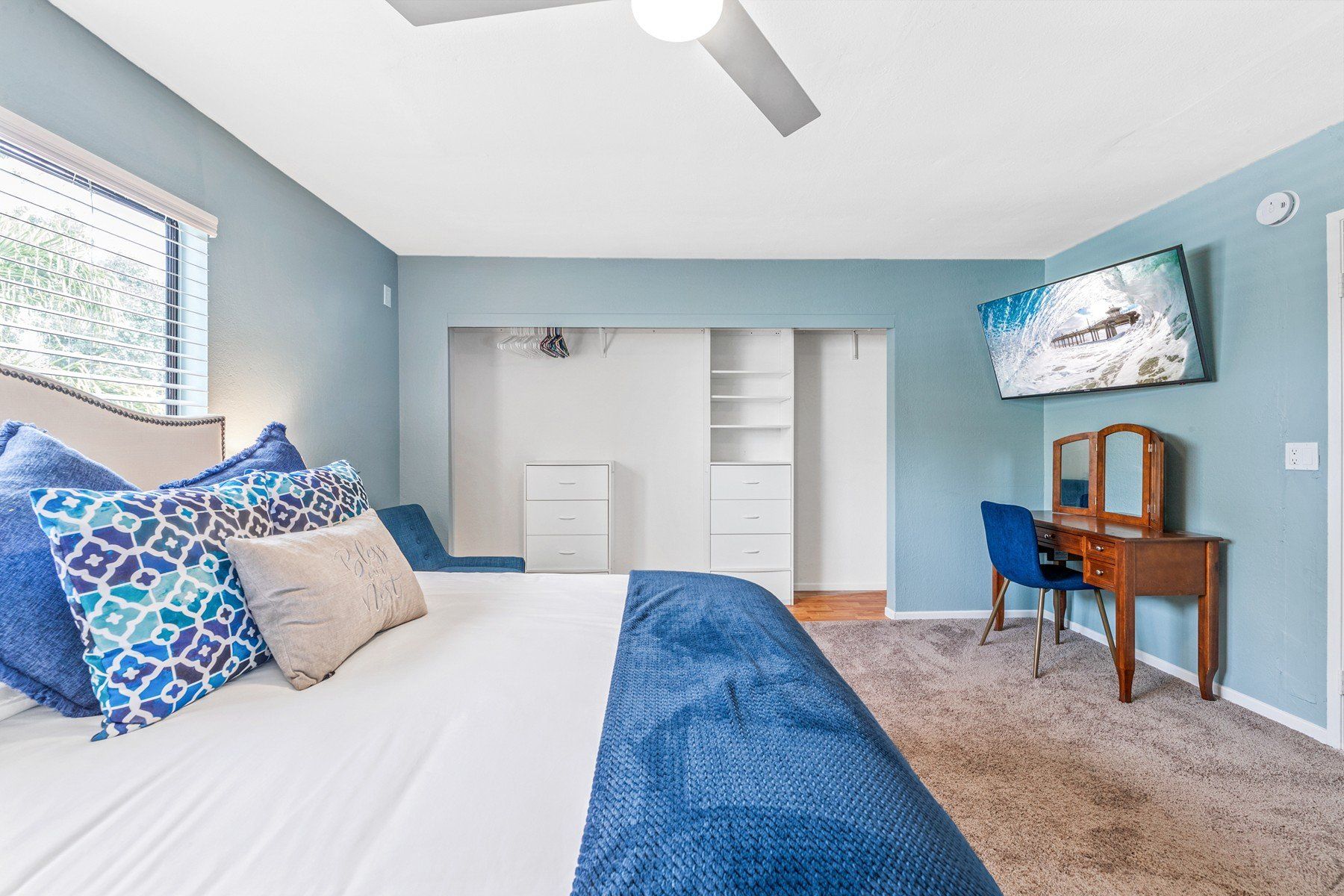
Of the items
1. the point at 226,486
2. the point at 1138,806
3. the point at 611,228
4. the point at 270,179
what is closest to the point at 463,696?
the point at 226,486

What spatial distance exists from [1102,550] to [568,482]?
2.91m

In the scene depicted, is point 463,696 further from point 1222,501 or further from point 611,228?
point 1222,501

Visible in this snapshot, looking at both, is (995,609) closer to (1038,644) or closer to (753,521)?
(1038,644)

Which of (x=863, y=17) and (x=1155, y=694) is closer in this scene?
(x=863, y=17)

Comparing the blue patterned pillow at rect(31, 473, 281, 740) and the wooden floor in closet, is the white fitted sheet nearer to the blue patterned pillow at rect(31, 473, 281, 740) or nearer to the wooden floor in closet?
the blue patterned pillow at rect(31, 473, 281, 740)

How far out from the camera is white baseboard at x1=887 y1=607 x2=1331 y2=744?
7.25ft

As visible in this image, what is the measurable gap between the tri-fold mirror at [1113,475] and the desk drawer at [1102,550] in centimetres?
34

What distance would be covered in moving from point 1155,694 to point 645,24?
3.32m

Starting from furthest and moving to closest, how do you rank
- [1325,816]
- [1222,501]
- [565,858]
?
[1222,501] < [1325,816] < [565,858]

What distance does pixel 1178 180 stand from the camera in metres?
2.54

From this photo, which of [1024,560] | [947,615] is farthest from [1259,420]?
[947,615]

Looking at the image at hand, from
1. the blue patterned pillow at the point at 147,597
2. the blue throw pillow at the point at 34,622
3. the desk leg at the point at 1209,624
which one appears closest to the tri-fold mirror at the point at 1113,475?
the desk leg at the point at 1209,624

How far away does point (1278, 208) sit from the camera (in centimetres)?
226

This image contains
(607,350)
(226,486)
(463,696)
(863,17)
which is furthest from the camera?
(607,350)
